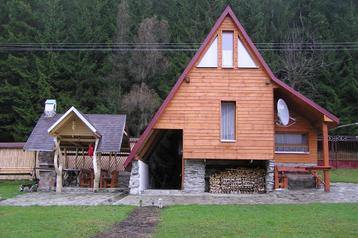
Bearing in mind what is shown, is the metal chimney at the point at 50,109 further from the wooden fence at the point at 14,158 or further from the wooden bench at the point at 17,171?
the wooden bench at the point at 17,171

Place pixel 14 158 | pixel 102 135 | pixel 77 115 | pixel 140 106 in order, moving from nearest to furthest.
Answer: pixel 77 115 < pixel 102 135 < pixel 14 158 < pixel 140 106

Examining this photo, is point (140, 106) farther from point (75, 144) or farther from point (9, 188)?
point (9, 188)

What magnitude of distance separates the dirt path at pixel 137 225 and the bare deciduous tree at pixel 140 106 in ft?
66.2

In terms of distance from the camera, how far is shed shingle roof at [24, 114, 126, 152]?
65.5 feet

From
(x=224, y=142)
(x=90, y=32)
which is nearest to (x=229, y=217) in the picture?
(x=224, y=142)

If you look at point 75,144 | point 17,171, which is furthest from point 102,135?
point 17,171

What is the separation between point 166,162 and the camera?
981 inches

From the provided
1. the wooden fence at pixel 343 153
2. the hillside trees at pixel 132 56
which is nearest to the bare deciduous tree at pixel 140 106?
the hillside trees at pixel 132 56

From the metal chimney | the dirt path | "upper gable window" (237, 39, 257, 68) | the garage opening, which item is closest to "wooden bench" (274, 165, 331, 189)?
"upper gable window" (237, 39, 257, 68)

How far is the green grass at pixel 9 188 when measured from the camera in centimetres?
1878

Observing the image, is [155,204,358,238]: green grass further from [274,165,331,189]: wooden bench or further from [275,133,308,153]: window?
[275,133,308,153]: window

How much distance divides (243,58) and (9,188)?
12.4m

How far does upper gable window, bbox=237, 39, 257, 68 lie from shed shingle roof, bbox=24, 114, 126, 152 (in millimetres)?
6202

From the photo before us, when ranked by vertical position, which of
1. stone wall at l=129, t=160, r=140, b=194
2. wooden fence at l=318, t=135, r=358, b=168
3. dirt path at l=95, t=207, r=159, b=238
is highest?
wooden fence at l=318, t=135, r=358, b=168
